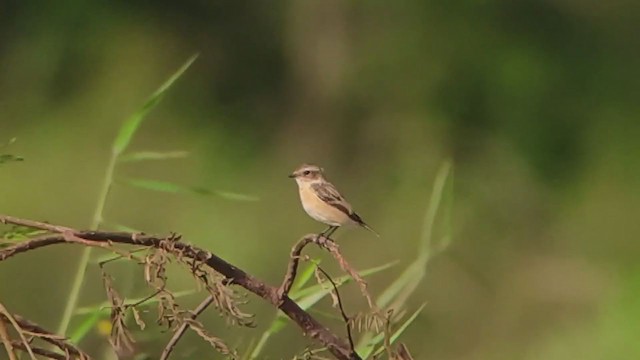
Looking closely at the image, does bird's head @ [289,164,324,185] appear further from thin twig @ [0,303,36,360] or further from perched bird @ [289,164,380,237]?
thin twig @ [0,303,36,360]

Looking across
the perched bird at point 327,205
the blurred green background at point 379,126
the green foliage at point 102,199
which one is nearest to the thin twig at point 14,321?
the green foliage at point 102,199

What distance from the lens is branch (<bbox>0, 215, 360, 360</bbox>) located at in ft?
1.35

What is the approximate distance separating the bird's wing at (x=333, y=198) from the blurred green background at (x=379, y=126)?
1053 mm

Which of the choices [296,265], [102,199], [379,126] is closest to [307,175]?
[102,199]

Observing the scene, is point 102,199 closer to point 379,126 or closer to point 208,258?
point 208,258

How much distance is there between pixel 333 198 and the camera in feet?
2.65

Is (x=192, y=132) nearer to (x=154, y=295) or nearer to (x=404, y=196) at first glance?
(x=404, y=196)

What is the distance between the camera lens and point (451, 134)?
219 cm

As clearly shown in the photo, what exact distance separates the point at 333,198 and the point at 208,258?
1.27 ft

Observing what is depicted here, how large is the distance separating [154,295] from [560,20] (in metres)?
1.93

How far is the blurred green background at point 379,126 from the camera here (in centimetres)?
198

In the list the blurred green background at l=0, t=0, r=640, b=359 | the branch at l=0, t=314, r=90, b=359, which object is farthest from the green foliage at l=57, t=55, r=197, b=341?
the blurred green background at l=0, t=0, r=640, b=359

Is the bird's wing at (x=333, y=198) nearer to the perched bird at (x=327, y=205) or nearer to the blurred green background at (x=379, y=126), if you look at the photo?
the perched bird at (x=327, y=205)

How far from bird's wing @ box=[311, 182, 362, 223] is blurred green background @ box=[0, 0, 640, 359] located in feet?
3.45
